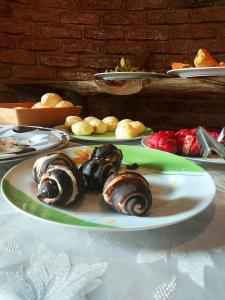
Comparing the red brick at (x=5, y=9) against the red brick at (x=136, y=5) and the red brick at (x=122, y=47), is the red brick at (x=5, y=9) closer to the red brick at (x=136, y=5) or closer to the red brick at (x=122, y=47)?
the red brick at (x=122, y=47)

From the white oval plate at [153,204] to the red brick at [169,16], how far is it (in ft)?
5.26

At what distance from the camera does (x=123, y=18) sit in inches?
71.3

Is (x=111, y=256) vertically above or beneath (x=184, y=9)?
beneath

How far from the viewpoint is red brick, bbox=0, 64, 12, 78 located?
5.19 feet

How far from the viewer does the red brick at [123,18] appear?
1802 millimetres

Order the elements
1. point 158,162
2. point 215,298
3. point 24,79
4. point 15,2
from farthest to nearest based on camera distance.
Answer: point 24,79
point 15,2
point 158,162
point 215,298

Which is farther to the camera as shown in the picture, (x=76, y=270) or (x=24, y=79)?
(x=24, y=79)

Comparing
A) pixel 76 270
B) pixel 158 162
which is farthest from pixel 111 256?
pixel 158 162

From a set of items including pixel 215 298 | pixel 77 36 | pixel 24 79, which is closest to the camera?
pixel 215 298

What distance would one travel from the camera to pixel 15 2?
61.3 inches

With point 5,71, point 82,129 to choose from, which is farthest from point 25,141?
point 5,71

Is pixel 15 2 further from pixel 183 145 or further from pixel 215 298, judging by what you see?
pixel 215 298

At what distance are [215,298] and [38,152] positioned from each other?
35 cm

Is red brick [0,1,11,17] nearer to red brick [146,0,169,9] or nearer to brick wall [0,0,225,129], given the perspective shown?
brick wall [0,0,225,129]
